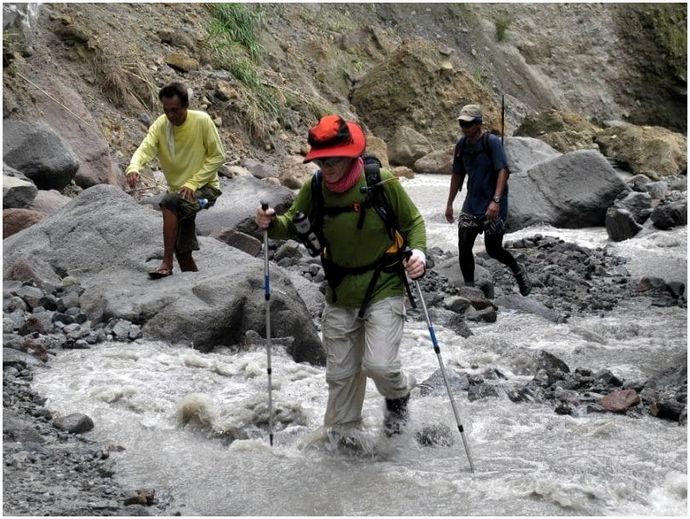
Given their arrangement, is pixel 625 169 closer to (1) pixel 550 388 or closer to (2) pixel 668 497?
(1) pixel 550 388

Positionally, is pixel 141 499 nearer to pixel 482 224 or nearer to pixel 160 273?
pixel 160 273

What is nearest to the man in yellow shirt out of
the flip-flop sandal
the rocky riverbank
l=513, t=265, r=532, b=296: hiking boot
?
the flip-flop sandal

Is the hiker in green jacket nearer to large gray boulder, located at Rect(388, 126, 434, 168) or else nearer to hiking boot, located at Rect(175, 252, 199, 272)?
hiking boot, located at Rect(175, 252, 199, 272)

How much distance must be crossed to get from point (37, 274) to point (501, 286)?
5.40 m

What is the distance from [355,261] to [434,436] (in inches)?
55.3

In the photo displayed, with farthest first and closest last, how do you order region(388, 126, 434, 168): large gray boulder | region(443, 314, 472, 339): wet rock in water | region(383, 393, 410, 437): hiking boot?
region(388, 126, 434, 168): large gray boulder → region(443, 314, 472, 339): wet rock in water → region(383, 393, 410, 437): hiking boot

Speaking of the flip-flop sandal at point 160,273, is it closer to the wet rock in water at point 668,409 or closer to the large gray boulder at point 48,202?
the large gray boulder at point 48,202

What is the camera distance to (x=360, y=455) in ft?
20.7

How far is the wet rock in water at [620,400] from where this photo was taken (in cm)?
726

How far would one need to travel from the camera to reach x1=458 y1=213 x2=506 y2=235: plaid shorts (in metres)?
10.3

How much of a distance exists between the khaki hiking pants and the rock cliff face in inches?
372

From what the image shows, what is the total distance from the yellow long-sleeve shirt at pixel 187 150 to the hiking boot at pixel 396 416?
3.15m

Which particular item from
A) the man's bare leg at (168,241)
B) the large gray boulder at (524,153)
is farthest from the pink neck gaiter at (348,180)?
the large gray boulder at (524,153)

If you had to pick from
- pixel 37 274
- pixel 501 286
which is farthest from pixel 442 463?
pixel 501 286
